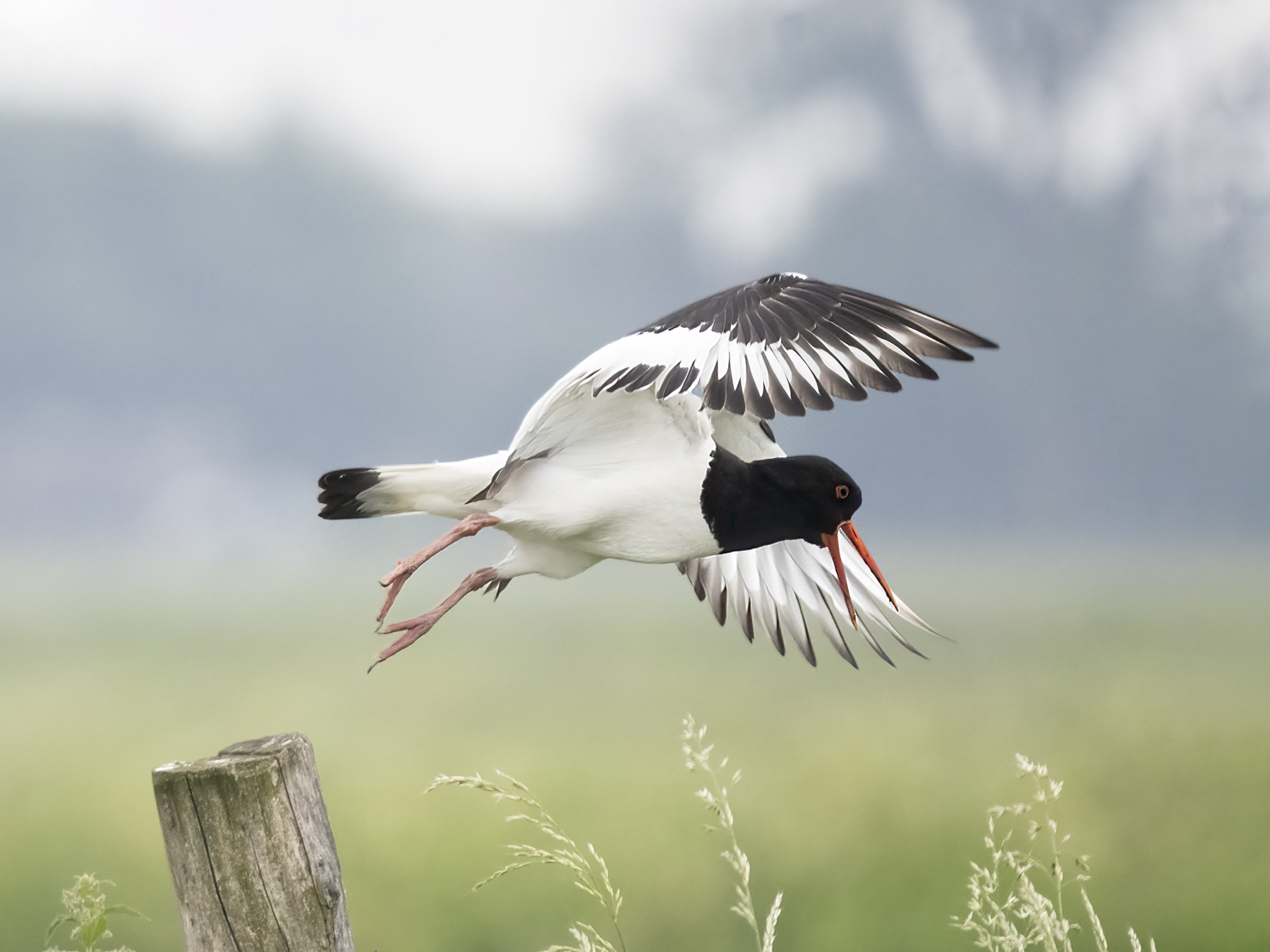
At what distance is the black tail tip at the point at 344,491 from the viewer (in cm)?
181

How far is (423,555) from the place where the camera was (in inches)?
64.8

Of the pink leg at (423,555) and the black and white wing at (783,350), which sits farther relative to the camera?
the pink leg at (423,555)

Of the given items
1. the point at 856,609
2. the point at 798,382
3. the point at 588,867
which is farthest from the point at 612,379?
the point at 856,609

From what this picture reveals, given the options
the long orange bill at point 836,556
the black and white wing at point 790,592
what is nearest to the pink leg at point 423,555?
the long orange bill at point 836,556

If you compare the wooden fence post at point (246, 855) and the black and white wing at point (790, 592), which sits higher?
the black and white wing at point (790, 592)

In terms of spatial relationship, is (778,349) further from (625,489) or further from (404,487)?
(404,487)

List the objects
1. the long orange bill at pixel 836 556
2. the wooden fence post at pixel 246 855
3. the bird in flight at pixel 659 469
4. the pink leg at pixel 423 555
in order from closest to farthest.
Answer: the wooden fence post at pixel 246 855
the bird in flight at pixel 659 469
the pink leg at pixel 423 555
the long orange bill at pixel 836 556

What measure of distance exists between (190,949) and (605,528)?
85cm

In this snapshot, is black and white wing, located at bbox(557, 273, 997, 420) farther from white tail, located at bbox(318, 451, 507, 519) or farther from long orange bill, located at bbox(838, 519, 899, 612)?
long orange bill, located at bbox(838, 519, 899, 612)

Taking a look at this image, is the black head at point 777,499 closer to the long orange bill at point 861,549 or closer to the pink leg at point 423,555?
the long orange bill at point 861,549

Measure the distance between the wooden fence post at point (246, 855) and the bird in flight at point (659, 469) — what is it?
346 millimetres

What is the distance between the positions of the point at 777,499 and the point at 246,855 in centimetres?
100

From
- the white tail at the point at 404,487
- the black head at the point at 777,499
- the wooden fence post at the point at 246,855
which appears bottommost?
the wooden fence post at the point at 246,855

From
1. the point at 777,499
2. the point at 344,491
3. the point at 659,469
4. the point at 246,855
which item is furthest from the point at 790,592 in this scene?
the point at 246,855
